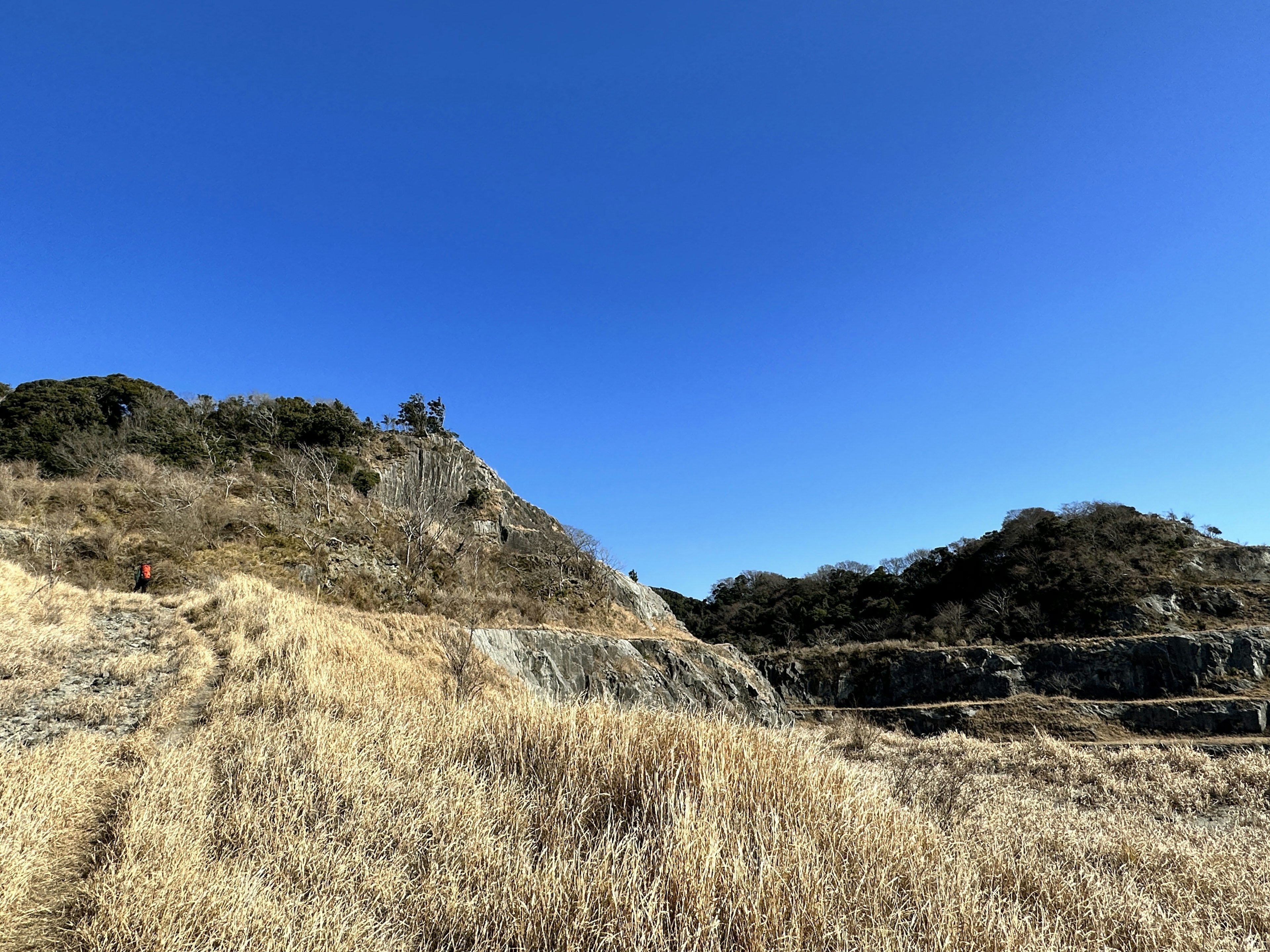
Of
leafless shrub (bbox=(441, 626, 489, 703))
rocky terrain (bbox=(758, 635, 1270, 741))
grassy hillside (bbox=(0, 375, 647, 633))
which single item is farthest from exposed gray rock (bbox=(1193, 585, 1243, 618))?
leafless shrub (bbox=(441, 626, 489, 703))

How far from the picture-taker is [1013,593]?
44625 millimetres

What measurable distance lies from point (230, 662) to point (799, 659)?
39.7m

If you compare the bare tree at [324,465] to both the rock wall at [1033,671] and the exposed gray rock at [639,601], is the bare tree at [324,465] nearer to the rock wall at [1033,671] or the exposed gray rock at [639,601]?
the exposed gray rock at [639,601]

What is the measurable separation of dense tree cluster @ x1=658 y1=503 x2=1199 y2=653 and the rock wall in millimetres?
6759

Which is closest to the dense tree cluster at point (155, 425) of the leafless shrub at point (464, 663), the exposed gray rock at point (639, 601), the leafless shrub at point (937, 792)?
the exposed gray rock at point (639, 601)

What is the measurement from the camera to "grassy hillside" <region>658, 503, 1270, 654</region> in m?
36.9

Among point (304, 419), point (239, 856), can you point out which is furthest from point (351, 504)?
point (239, 856)

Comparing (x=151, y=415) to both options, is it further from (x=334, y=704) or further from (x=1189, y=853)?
(x=1189, y=853)

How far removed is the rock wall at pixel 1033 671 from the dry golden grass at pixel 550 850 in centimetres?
3081

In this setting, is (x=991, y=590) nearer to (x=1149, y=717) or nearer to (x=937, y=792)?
(x=1149, y=717)

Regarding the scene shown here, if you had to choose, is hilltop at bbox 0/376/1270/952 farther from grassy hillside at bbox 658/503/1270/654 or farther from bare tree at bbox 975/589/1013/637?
bare tree at bbox 975/589/1013/637

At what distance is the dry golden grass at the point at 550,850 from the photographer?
2.66m

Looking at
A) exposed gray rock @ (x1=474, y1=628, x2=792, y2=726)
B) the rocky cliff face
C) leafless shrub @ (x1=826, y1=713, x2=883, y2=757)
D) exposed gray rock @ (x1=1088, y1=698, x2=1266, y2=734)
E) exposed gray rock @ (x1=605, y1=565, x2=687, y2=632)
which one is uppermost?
the rocky cliff face

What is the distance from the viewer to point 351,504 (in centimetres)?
2830
